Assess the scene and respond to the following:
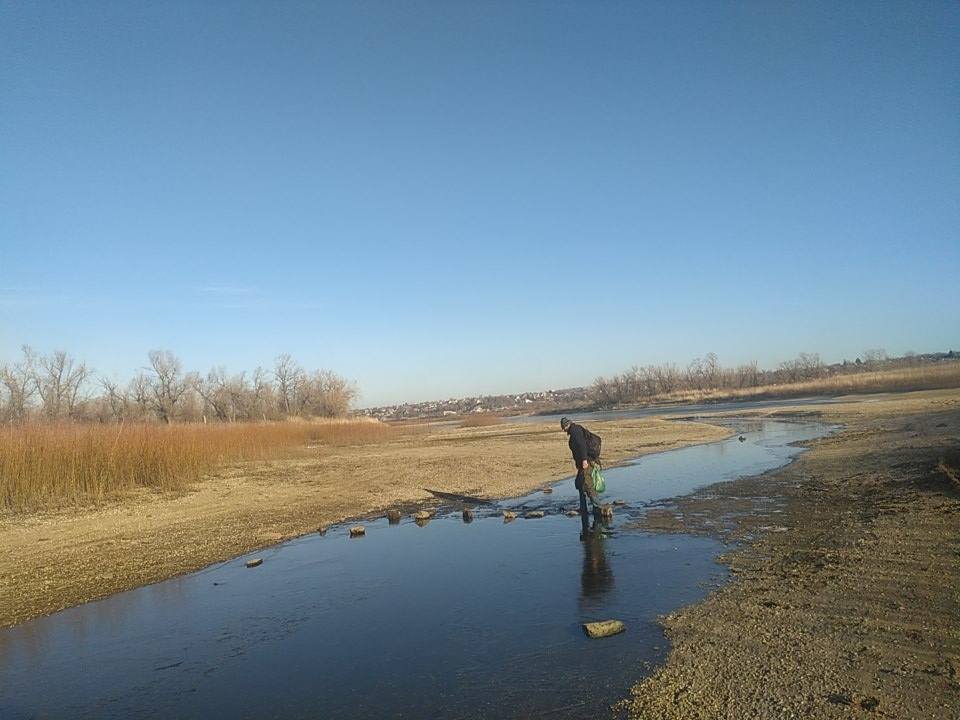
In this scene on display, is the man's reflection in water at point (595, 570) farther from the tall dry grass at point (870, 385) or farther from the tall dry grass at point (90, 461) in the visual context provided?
the tall dry grass at point (870, 385)

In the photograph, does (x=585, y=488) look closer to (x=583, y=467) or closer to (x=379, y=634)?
(x=583, y=467)

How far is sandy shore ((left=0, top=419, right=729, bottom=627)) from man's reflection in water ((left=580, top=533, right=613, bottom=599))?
740 centimetres

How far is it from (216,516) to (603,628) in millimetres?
13729

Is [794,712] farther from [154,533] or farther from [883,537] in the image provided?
[154,533]

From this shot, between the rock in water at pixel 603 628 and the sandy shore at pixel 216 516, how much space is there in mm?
8617

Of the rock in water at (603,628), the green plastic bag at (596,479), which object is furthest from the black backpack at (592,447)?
the rock in water at (603,628)

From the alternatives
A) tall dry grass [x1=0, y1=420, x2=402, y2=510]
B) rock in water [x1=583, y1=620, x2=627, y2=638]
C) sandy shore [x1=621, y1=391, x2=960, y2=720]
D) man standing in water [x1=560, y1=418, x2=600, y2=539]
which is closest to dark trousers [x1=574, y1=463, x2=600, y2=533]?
man standing in water [x1=560, y1=418, x2=600, y2=539]

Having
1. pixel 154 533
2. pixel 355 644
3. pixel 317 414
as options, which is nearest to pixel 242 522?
pixel 154 533

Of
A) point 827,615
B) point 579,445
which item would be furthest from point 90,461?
point 827,615

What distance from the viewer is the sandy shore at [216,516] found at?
37.8 feet

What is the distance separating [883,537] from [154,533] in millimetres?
15929

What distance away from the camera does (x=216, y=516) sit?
17375 mm

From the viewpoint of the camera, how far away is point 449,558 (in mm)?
11812

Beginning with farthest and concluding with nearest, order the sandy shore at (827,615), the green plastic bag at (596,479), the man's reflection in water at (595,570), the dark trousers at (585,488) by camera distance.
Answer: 1. the green plastic bag at (596,479)
2. the dark trousers at (585,488)
3. the man's reflection in water at (595,570)
4. the sandy shore at (827,615)
